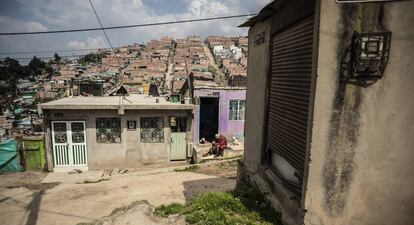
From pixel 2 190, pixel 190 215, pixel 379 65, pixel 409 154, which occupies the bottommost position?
pixel 2 190

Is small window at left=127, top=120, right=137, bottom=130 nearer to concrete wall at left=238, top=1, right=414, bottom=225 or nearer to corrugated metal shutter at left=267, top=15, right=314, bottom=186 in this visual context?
corrugated metal shutter at left=267, top=15, right=314, bottom=186

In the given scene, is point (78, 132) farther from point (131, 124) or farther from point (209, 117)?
point (209, 117)

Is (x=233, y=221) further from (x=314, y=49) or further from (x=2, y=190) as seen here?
(x=2, y=190)

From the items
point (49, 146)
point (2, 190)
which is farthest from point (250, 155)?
point (49, 146)

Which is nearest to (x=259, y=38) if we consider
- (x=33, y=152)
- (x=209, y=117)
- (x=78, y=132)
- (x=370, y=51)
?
(x=370, y=51)

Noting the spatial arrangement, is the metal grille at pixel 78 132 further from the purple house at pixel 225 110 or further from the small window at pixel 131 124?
the purple house at pixel 225 110

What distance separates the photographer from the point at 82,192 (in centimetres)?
975

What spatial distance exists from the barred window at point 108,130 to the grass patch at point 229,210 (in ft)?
28.2

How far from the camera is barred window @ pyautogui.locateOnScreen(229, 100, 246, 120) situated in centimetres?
1714

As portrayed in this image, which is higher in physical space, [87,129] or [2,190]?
[87,129]

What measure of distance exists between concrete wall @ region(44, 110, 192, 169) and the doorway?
453cm

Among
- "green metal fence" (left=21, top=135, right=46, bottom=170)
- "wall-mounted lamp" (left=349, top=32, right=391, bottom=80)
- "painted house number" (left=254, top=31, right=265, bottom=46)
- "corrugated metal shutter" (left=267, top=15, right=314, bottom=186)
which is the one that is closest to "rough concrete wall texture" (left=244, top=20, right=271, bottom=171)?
"painted house number" (left=254, top=31, right=265, bottom=46)

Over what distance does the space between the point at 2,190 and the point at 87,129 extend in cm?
414

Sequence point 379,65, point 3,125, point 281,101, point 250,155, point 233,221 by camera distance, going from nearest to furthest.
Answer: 1. point 379,65
2. point 233,221
3. point 281,101
4. point 250,155
5. point 3,125
